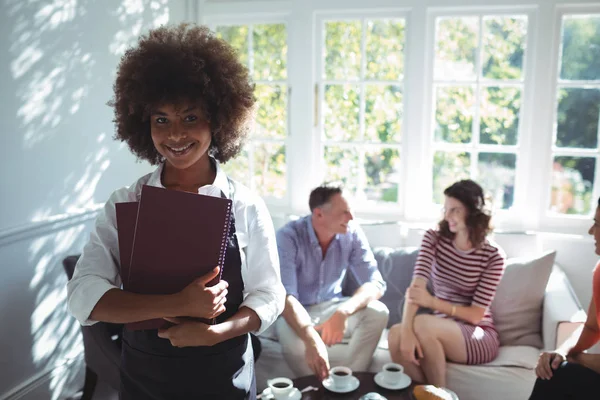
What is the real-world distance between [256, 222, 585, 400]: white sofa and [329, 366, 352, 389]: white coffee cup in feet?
2.01

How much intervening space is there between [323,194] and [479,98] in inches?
50.2

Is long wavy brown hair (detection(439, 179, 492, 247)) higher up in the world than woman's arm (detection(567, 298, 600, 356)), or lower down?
higher up

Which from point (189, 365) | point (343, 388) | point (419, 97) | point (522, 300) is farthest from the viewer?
point (419, 97)

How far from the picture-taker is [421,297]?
2785 millimetres

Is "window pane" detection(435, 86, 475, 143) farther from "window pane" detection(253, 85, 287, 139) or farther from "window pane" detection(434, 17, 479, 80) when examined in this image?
"window pane" detection(253, 85, 287, 139)

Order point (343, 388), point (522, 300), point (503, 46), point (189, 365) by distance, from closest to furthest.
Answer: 1. point (189, 365)
2. point (343, 388)
3. point (522, 300)
4. point (503, 46)

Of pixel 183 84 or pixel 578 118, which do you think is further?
pixel 578 118

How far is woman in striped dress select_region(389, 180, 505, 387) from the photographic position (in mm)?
2656

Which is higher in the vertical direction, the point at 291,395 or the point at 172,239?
the point at 172,239

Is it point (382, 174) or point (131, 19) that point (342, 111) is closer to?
point (382, 174)

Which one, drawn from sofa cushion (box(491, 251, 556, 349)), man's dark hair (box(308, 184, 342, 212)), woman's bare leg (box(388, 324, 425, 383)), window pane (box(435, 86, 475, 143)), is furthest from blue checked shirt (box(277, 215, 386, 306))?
window pane (box(435, 86, 475, 143))

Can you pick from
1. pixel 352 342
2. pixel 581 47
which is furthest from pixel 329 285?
pixel 581 47

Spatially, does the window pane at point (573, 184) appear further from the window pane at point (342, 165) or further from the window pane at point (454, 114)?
the window pane at point (342, 165)

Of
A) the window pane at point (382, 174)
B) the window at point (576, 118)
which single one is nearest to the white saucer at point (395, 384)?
the window pane at point (382, 174)
